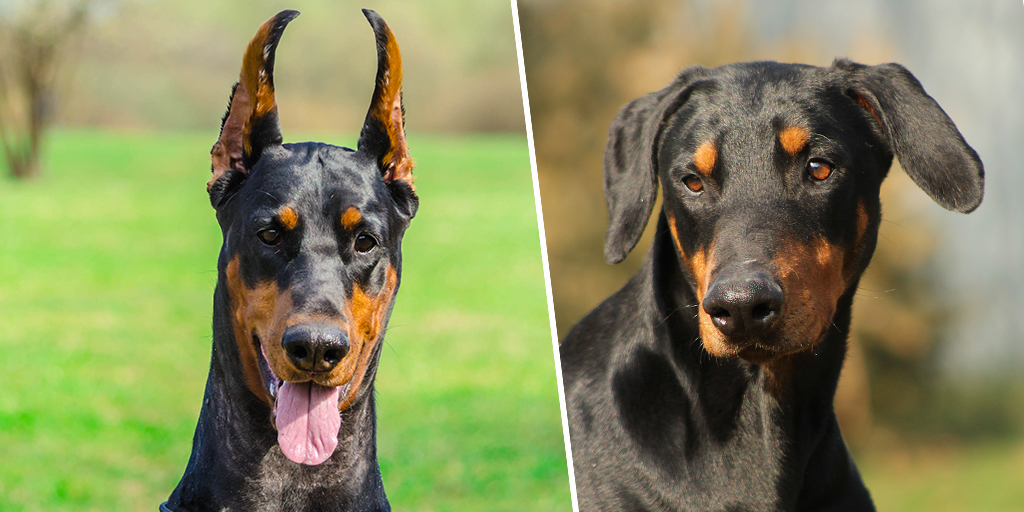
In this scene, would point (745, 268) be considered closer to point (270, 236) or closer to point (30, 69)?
point (270, 236)

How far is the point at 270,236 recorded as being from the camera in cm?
289

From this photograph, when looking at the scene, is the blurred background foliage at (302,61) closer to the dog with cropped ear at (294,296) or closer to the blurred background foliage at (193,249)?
the blurred background foliage at (193,249)

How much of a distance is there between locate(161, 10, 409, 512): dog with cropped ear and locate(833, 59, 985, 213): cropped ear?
1.57m

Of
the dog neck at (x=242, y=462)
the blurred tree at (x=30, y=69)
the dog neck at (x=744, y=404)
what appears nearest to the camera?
the dog neck at (x=242, y=462)

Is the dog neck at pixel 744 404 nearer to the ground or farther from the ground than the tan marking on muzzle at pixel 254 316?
nearer to the ground

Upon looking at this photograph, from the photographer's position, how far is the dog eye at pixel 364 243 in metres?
2.98

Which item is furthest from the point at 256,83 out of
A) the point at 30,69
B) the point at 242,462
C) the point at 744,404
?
the point at 30,69

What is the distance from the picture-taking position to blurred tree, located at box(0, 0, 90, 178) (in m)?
16.5

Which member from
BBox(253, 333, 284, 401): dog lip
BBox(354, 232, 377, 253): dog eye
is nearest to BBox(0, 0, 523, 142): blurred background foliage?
BBox(354, 232, 377, 253): dog eye

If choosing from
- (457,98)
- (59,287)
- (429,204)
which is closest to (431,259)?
(457,98)

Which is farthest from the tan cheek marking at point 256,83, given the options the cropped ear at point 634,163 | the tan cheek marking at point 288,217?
the cropped ear at point 634,163

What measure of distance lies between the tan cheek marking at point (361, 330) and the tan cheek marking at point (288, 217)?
0.27 m

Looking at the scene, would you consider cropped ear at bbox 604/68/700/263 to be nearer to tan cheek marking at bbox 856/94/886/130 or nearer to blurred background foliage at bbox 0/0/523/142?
tan cheek marking at bbox 856/94/886/130

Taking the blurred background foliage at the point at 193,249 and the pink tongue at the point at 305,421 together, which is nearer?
the pink tongue at the point at 305,421
